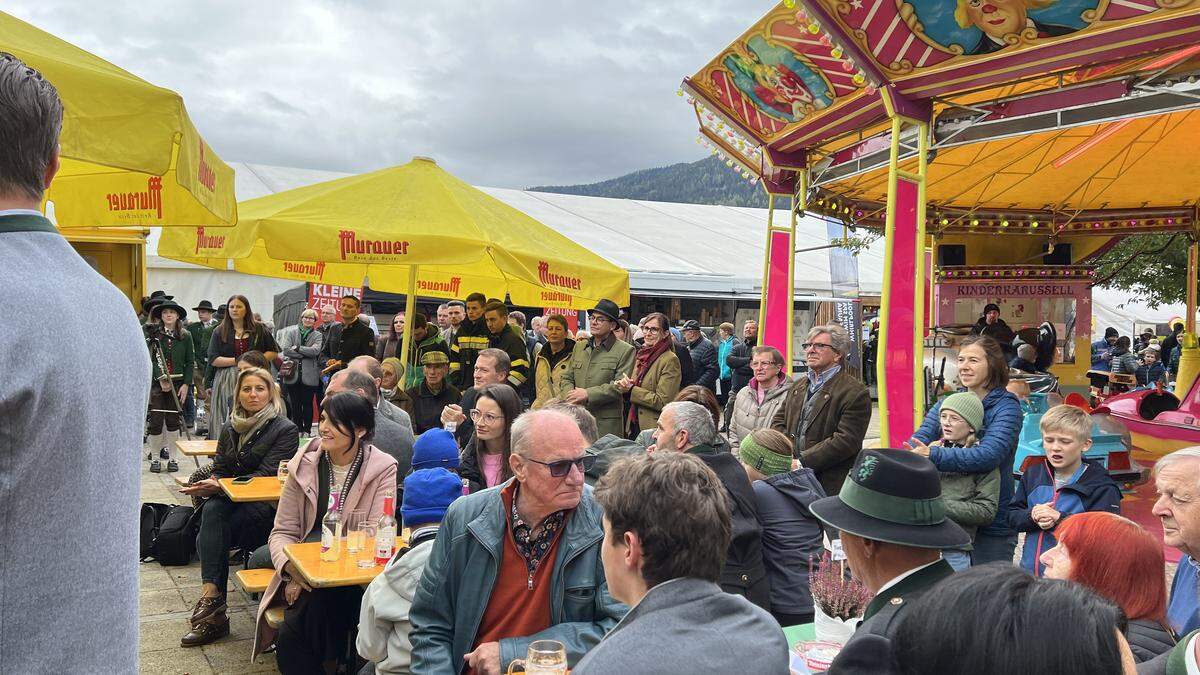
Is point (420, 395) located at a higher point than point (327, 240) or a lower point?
lower

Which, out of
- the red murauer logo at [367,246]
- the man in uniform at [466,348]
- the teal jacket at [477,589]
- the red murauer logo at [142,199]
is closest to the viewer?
the teal jacket at [477,589]

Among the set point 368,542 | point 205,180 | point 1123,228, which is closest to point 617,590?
point 368,542

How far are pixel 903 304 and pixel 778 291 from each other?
3127 millimetres

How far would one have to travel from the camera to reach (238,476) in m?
5.94

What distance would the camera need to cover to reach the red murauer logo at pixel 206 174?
189 inches

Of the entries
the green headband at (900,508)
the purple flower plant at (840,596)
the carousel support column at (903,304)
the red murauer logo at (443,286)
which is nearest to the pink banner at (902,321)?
the carousel support column at (903,304)

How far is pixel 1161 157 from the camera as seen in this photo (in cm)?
1041

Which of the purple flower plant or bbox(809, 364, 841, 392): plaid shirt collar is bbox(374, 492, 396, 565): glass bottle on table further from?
bbox(809, 364, 841, 392): plaid shirt collar

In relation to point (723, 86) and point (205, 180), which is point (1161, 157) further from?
point (205, 180)

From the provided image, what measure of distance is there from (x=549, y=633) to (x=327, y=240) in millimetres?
4753

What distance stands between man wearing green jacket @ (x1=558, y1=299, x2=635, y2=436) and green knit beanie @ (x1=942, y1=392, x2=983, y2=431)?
10.6 feet

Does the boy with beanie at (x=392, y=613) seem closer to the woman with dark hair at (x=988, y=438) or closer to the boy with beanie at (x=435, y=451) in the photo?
the boy with beanie at (x=435, y=451)

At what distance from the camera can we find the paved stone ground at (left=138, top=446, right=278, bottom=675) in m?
4.80

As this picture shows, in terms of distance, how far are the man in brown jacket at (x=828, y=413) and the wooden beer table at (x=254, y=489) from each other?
10.7 feet
